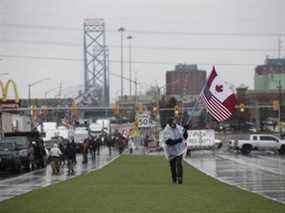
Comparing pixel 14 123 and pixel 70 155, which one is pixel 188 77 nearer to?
pixel 14 123

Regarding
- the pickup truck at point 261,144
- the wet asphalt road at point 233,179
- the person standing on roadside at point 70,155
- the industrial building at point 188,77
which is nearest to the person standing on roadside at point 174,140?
the wet asphalt road at point 233,179

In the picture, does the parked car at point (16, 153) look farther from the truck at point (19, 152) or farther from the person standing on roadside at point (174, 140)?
the person standing on roadside at point (174, 140)

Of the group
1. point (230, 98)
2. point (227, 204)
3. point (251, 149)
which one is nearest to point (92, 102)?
point (251, 149)

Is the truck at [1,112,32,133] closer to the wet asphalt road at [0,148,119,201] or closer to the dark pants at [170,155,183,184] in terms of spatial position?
the wet asphalt road at [0,148,119,201]

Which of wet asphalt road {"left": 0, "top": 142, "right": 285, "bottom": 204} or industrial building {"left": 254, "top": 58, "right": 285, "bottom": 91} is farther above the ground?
industrial building {"left": 254, "top": 58, "right": 285, "bottom": 91}

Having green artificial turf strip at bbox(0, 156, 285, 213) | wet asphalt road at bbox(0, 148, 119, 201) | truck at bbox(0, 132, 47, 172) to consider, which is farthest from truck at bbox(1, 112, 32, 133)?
green artificial turf strip at bbox(0, 156, 285, 213)

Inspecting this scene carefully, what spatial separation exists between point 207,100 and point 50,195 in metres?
8.79

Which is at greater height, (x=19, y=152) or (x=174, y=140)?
Answer: (x=174, y=140)

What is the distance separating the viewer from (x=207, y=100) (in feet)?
80.7

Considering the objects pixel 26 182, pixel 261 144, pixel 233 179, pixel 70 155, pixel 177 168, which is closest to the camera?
pixel 177 168

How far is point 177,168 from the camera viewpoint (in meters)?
21.3

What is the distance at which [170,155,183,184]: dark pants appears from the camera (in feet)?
67.9

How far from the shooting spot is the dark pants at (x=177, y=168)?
20.7m

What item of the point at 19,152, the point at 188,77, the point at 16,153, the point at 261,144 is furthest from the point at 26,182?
the point at 188,77
